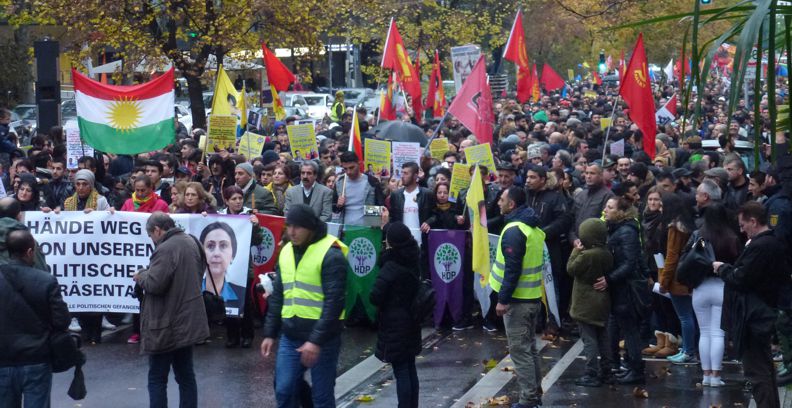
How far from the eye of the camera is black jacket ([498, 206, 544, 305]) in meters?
8.21

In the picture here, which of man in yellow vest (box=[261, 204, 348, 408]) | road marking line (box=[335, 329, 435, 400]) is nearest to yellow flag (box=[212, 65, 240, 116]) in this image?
road marking line (box=[335, 329, 435, 400])

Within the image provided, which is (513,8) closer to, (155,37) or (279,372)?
(155,37)

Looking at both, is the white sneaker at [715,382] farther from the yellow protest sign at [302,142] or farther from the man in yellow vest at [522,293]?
the yellow protest sign at [302,142]

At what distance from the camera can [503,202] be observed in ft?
27.9

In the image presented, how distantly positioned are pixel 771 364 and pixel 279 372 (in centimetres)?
331

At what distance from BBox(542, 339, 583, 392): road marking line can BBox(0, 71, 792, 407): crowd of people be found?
11.9 inches

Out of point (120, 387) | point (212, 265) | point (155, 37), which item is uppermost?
point (155, 37)

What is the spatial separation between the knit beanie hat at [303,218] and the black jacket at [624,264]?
319 centimetres

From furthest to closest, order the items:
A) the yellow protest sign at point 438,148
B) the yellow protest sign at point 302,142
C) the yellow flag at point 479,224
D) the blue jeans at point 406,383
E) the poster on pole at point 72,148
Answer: the yellow protest sign at point 302,142 → the yellow protest sign at point 438,148 → the poster on pole at point 72,148 → the yellow flag at point 479,224 → the blue jeans at point 406,383

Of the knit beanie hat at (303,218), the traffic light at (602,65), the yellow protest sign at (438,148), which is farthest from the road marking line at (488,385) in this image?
the traffic light at (602,65)

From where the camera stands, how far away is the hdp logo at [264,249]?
11414mm

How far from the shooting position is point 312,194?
1179 cm

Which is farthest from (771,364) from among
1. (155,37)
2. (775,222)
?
(155,37)

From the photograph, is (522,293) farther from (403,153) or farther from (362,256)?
(403,153)
